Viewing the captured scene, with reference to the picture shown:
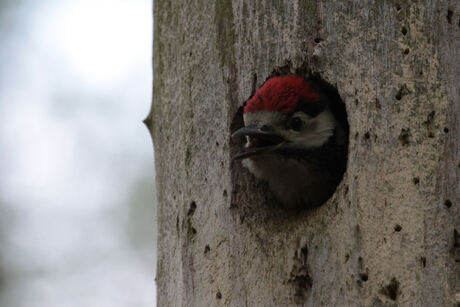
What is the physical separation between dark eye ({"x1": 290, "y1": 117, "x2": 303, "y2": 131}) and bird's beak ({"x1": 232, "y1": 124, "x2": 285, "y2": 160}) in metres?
0.08

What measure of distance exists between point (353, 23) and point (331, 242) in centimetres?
89

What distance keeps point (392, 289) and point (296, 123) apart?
47.1 inches

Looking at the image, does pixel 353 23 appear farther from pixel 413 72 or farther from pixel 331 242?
pixel 331 242

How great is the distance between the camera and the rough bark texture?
8.11 ft

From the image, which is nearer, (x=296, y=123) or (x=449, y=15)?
(x=449, y=15)

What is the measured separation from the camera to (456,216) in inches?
94.8

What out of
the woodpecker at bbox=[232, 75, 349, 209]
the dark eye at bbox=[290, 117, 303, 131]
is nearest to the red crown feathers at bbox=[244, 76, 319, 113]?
the woodpecker at bbox=[232, 75, 349, 209]

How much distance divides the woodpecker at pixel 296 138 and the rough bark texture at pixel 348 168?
0.09 m

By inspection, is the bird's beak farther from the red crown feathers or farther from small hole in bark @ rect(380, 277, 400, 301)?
small hole in bark @ rect(380, 277, 400, 301)

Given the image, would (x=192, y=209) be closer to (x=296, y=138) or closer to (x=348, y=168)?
(x=296, y=138)

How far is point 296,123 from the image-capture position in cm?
343

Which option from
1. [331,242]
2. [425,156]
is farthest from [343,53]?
[331,242]

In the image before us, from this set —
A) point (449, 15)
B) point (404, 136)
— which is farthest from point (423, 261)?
point (449, 15)

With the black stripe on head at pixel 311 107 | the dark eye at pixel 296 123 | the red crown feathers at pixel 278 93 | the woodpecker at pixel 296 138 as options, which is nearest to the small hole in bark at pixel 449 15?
the woodpecker at pixel 296 138
